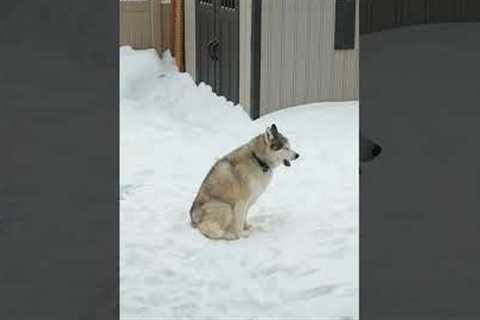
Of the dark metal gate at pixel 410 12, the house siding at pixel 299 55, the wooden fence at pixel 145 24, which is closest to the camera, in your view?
the dark metal gate at pixel 410 12

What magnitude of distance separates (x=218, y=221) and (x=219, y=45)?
4.52 metres

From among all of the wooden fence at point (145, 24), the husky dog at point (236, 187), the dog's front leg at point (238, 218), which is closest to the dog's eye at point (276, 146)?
the husky dog at point (236, 187)

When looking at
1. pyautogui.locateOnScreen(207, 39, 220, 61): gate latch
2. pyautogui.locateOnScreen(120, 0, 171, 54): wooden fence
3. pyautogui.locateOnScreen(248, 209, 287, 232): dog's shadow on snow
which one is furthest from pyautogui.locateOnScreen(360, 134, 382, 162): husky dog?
pyautogui.locateOnScreen(120, 0, 171, 54): wooden fence

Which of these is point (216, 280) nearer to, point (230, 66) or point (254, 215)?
point (254, 215)

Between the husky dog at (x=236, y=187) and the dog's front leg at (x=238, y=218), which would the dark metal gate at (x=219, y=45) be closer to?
the husky dog at (x=236, y=187)

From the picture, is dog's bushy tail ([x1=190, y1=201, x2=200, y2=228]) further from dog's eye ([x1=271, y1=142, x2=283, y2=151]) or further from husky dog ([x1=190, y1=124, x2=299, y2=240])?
dog's eye ([x1=271, y1=142, x2=283, y2=151])

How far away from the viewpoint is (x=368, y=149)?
Answer: 1.84 metres

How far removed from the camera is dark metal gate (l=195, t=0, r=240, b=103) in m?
8.68

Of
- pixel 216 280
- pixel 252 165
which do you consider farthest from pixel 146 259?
pixel 252 165

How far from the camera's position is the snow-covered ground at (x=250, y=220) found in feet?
13.5

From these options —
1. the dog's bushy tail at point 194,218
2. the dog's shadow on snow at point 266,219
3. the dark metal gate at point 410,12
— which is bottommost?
the dog's shadow on snow at point 266,219

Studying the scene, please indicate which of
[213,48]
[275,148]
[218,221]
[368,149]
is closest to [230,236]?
[218,221]

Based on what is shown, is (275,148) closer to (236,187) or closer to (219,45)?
(236,187)

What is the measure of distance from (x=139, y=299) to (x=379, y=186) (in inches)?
95.6
